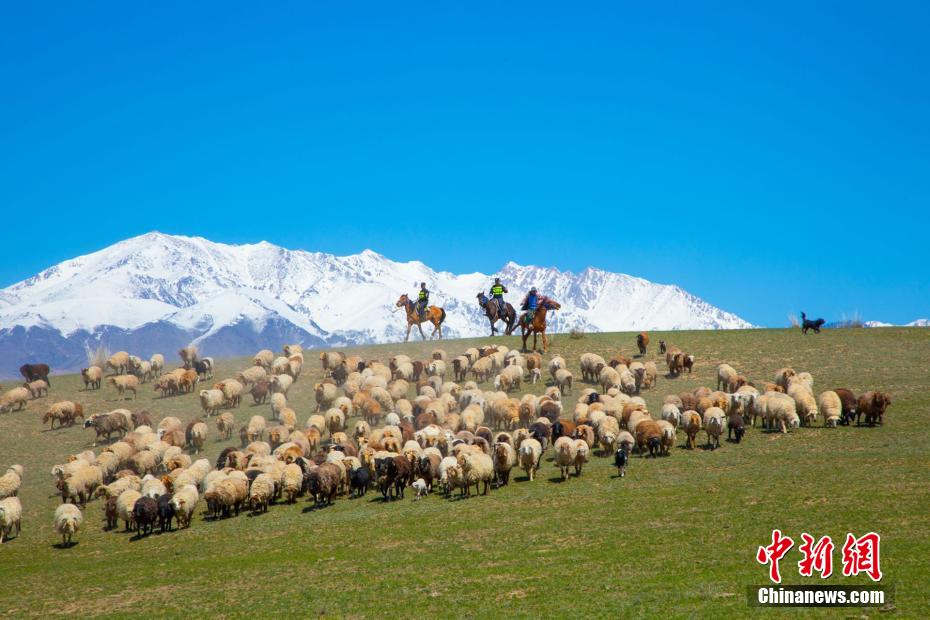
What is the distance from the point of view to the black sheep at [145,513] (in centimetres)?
2136

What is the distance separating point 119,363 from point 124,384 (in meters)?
4.75

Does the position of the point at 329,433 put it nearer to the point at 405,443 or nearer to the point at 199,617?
the point at 405,443

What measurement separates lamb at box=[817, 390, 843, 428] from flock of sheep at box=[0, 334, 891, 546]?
5cm

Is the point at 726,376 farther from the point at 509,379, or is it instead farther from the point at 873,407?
the point at 509,379

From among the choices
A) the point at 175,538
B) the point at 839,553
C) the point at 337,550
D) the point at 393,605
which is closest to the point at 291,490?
the point at 175,538

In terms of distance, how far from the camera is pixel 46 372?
145ft

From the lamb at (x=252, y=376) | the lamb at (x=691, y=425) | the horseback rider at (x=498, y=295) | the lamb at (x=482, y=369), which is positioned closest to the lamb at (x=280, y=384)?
the lamb at (x=252, y=376)

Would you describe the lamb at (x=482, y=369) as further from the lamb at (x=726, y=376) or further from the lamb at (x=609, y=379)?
the lamb at (x=726, y=376)

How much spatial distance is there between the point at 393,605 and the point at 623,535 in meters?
5.43

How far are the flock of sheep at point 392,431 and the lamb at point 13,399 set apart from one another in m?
0.10

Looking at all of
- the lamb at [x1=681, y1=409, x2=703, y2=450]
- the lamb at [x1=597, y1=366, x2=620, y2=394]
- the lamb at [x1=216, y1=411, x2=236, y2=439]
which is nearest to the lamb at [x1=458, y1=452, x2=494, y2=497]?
the lamb at [x1=681, y1=409, x2=703, y2=450]

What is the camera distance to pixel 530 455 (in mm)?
23812

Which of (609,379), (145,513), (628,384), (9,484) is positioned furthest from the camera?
(609,379)

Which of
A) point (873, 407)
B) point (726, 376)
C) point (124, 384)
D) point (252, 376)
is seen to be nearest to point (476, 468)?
point (873, 407)
